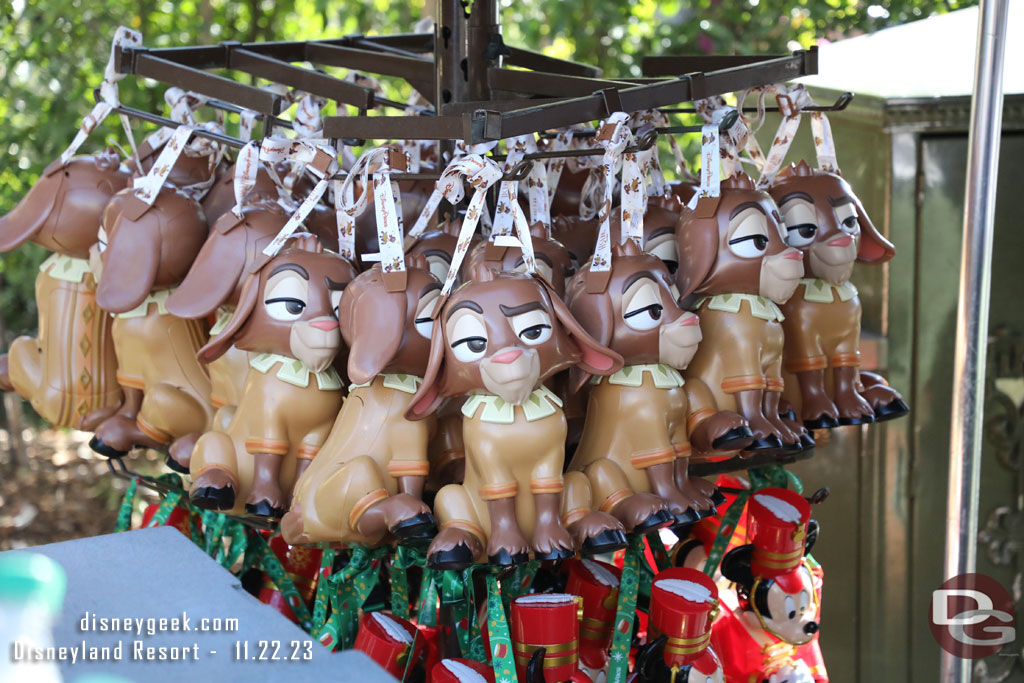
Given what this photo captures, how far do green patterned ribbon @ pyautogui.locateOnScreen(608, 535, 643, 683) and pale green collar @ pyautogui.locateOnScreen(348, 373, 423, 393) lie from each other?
35 centimetres

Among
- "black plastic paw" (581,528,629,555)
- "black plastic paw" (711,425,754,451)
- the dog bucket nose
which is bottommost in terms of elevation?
"black plastic paw" (581,528,629,555)

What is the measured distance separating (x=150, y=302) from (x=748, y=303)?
896mm

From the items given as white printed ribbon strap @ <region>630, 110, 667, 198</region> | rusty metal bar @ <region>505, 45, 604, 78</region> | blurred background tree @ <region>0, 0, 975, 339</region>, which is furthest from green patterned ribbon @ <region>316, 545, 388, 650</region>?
blurred background tree @ <region>0, 0, 975, 339</region>

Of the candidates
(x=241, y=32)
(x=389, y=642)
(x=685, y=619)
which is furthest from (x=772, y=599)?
(x=241, y=32)

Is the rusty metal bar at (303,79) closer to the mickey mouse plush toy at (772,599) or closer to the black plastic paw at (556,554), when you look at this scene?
the black plastic paw at (556,554)

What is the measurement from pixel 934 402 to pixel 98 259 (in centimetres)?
171

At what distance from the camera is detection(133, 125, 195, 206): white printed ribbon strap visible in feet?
4.97

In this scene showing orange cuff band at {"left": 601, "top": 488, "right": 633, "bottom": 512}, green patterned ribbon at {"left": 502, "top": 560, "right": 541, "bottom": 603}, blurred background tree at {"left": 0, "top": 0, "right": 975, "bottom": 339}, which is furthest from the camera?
blurred background tree at {"left": 0, "top": 0, "right": 975, "bottom": 339}

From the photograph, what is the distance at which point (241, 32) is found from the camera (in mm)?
3652

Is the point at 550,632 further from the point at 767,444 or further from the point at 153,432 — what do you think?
the point at 153,432

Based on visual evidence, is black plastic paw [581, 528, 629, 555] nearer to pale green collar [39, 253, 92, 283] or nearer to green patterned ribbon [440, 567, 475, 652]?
green patterned ribbon [440, 567, 475, 652]

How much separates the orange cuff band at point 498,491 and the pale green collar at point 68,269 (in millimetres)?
840

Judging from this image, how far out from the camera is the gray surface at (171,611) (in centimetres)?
72

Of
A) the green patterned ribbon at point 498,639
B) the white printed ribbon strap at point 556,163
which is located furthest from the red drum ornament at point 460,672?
the white printed ribbon strap at point 556,163
